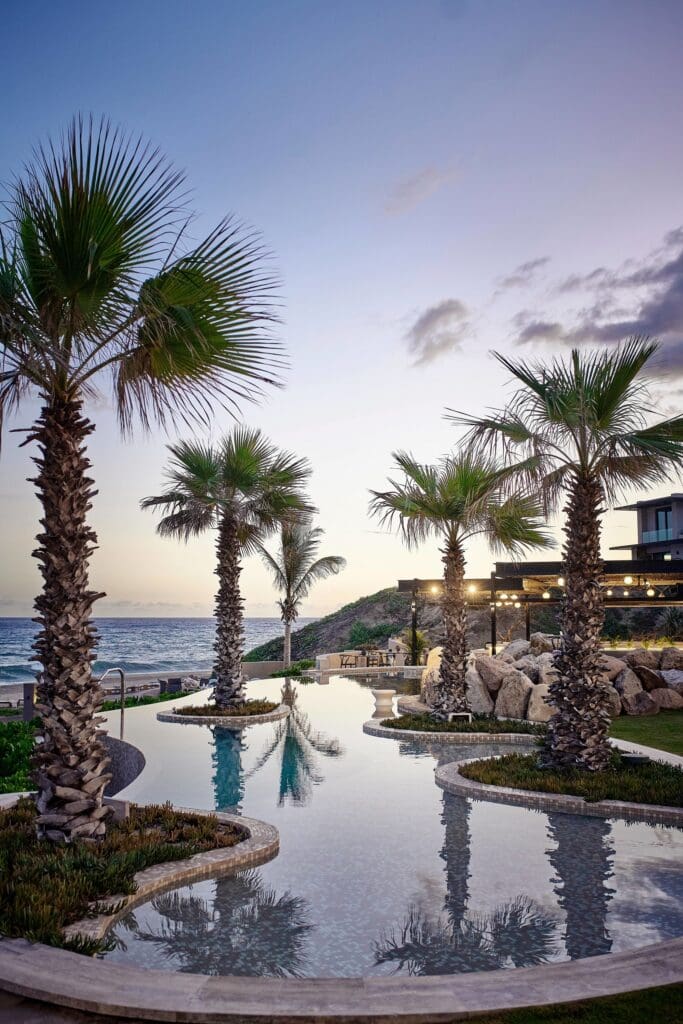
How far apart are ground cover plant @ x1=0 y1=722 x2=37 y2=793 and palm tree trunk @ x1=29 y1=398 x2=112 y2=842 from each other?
408 cm

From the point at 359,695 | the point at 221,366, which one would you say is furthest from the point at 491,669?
the point at 221,366

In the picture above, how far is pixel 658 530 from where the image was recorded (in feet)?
141

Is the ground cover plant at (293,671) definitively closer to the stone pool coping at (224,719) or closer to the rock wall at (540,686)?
the rock wall at (540,686)

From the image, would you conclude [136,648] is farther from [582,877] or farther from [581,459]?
[582,877]

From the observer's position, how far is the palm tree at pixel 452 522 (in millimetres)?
15969

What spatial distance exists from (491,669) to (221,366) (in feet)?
42.2

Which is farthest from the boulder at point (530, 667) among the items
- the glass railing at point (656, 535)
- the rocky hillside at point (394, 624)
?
the glass railing at point (656, 535)

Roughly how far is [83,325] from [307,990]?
5.95 metres

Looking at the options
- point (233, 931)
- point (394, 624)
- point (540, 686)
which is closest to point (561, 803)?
point (233, 931)

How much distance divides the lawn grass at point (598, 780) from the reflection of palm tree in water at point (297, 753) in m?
2.59

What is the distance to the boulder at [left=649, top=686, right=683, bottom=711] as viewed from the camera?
1830 cm

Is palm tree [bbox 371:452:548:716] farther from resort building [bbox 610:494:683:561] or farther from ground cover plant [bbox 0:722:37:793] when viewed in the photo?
resort building [bbox 610:494:683:561]

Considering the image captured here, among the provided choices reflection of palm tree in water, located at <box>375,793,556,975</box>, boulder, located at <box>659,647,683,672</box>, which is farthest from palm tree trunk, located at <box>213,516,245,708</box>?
reflection of palm tree in water, located at <box>375,793,556,975</box>

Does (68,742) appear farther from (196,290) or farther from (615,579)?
(615,579)
